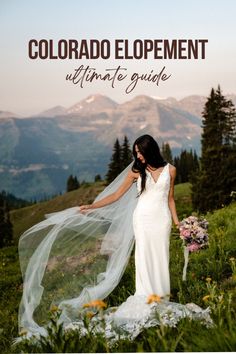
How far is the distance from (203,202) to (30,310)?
2603 cm

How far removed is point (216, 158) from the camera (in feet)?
106

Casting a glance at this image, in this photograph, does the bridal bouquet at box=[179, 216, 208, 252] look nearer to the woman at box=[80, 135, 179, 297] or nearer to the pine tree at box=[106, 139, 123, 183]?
the woman at box=[80, 135, 179, 297]

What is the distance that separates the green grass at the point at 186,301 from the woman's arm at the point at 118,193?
969 mm

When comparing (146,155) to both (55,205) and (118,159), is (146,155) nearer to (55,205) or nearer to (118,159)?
(118,159)

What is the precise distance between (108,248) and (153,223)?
0.85m

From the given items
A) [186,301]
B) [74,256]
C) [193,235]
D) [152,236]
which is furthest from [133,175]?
[186,301]

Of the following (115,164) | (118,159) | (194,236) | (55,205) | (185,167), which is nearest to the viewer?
(194,236)

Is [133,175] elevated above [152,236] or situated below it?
above

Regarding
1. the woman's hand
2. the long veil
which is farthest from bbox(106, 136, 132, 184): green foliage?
the woman's hand

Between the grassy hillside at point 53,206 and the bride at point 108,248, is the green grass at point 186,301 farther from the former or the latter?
the grassy hillside at point 53,206

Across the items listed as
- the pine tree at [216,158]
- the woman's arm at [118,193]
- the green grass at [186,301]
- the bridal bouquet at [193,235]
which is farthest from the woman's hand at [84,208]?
the pine tree at [216,158]

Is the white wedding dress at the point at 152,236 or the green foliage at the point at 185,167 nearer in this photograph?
the white wedding dress at the point at 152,236

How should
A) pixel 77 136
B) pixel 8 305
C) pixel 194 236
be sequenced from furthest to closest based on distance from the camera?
1. pixel 77 136
2. pixel 8 305
3. pixel 194 236

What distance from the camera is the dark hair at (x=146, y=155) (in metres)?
6.08
